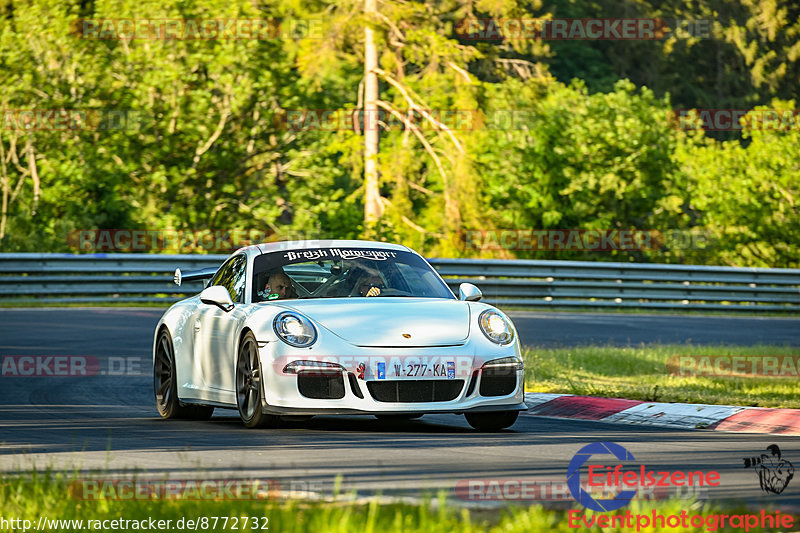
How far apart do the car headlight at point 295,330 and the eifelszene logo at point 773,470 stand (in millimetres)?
3007

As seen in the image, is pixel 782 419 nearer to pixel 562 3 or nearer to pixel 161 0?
pixel 161 0

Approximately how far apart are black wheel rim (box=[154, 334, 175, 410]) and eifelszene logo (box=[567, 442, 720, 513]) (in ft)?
14.5

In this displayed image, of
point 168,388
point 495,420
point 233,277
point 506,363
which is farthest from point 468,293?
point 168,388

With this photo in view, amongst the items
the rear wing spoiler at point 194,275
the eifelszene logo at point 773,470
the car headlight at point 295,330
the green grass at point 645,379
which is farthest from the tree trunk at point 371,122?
the eifelszene logo at point 773,470

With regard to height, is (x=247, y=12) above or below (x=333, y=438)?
above

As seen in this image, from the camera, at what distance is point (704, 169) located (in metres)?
47.5

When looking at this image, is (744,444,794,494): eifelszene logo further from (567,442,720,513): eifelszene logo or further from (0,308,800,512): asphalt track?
(567,442,720,513): eifelszene logo

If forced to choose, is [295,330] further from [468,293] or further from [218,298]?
[468,293]

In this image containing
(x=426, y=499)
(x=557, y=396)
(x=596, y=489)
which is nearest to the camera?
(x=426, y=499)

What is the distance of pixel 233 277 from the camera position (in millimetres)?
10727

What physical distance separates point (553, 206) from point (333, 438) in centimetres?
3046

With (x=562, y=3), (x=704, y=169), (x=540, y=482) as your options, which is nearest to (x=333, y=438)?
(x=540, y=482)

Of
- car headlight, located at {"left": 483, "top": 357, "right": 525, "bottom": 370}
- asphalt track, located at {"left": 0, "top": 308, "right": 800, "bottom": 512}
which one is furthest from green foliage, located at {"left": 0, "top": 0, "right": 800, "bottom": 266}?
car headlight, located at {"left": 483, "top": 357, "right": 525, "bottom": 370}

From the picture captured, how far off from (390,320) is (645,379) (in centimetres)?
537
